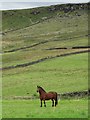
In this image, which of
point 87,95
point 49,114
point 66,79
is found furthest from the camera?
point 66,79

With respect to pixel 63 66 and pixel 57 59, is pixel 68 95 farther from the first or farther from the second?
pixel 57 59

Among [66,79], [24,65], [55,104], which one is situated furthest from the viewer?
[24,65]

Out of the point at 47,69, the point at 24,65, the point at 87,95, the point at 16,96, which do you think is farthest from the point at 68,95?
the point at 24,65

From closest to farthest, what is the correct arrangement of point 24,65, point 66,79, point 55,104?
point 55,104, point 66,79, point 24,65

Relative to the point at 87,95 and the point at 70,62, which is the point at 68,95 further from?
the point at 70,62

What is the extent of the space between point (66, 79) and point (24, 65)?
23.7 meters

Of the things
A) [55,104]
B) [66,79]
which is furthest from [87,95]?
[55,104]

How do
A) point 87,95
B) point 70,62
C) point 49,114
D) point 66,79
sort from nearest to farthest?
point 49,114
point 87,95
point 66,79
point 70,62

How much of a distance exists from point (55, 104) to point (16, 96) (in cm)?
2166

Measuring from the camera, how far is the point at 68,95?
170ft

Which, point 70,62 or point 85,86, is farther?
point 70,62

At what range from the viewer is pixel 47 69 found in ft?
236

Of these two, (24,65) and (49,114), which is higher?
(24,65)

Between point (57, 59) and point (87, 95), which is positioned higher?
point (57, 59)
